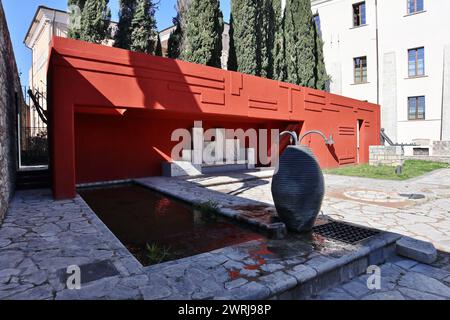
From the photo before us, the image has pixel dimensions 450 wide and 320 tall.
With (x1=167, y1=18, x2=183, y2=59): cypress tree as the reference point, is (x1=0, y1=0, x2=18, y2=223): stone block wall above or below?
below

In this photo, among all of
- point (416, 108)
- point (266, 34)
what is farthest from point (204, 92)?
point (416, 108)

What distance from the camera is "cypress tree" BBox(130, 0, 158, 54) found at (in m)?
12.0

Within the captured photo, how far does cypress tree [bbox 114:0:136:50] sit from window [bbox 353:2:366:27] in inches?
562

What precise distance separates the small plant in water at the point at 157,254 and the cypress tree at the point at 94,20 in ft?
34.3

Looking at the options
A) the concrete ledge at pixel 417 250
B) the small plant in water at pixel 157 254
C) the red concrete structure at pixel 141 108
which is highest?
the red concrete structure at pixel 141 108

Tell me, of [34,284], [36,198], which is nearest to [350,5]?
[36,198]

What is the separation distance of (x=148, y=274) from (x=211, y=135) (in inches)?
341

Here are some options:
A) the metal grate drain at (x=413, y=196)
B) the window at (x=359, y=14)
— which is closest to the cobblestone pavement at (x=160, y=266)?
the metal grate drain at (x=413, y=196)

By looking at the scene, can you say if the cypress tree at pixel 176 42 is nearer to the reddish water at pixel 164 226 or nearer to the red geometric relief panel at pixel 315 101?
the red geometric relief panel at pixel 315 101

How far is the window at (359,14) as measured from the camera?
18547mm

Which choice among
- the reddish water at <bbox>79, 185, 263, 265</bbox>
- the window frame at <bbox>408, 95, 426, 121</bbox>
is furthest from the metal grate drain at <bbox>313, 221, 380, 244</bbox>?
the window frame at <bbox>408, 95, 426, 121</bbox>

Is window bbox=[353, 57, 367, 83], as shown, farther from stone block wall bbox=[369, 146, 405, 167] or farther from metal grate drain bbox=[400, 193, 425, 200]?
metal grate drain bbox=[400, 193, 425, 200]
